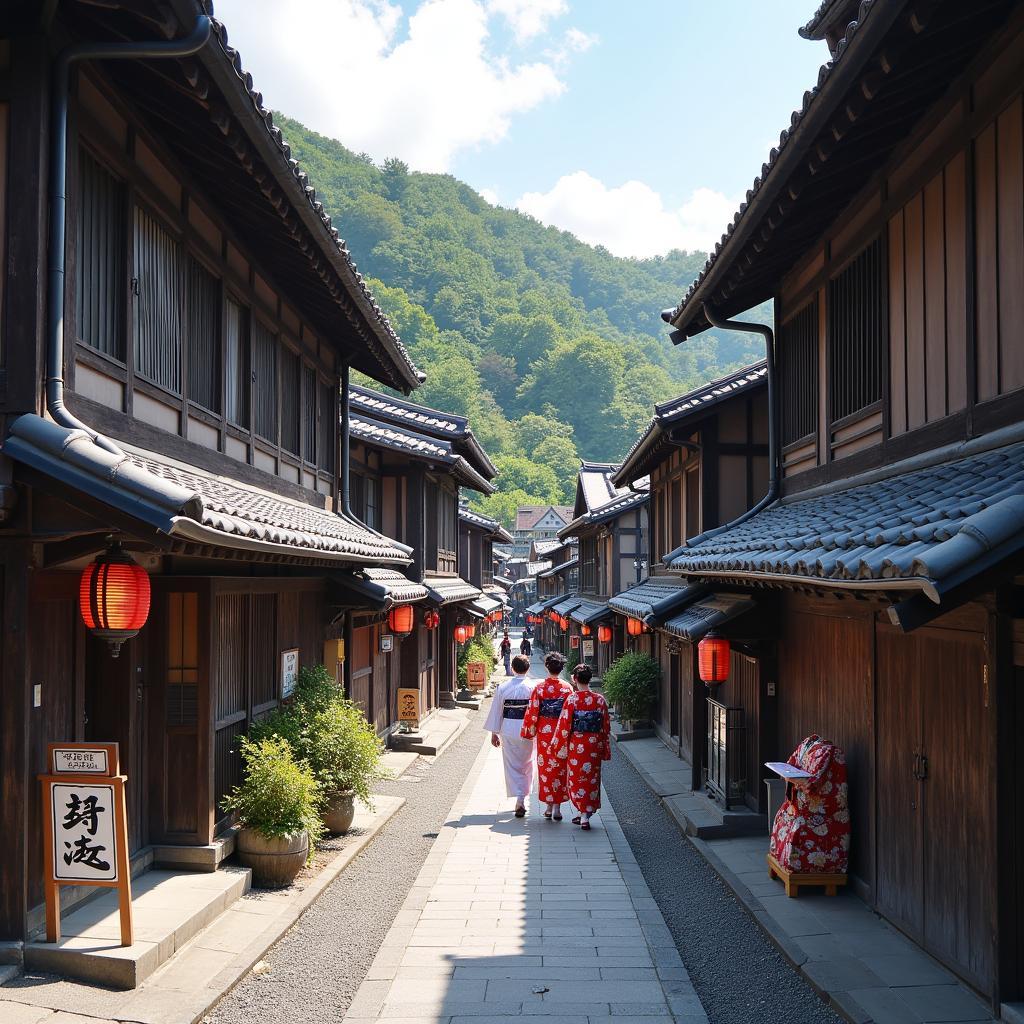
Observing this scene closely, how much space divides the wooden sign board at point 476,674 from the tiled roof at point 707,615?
689 inches

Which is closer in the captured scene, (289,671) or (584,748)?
(289,671)

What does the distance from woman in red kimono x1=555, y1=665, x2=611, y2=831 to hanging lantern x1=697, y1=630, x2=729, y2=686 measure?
1598 mm

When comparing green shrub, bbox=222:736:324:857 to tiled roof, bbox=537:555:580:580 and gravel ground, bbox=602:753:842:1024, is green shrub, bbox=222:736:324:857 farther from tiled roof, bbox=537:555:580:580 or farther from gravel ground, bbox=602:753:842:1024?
tiled roof, bbox=537:555:580:580

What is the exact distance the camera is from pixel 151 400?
27.2 feet

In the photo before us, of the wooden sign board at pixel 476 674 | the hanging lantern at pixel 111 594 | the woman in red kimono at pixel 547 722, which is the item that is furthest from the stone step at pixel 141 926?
the wooden sign board at pixel 476 674

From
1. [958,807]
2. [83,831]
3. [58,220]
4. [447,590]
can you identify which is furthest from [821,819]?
[447,590]

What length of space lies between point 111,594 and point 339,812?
5.86 m

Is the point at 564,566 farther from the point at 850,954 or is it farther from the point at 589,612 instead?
the point at 850,954

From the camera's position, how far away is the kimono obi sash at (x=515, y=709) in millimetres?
13680

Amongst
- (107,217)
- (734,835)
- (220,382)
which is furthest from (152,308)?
(734,835)

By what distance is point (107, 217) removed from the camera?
7488 mm

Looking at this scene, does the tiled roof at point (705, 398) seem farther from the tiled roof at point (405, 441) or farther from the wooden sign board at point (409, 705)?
the wooden sign board at point (409, 705)

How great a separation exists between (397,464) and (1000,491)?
17.6 m

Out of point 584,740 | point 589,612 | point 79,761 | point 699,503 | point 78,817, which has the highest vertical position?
point 699,503
